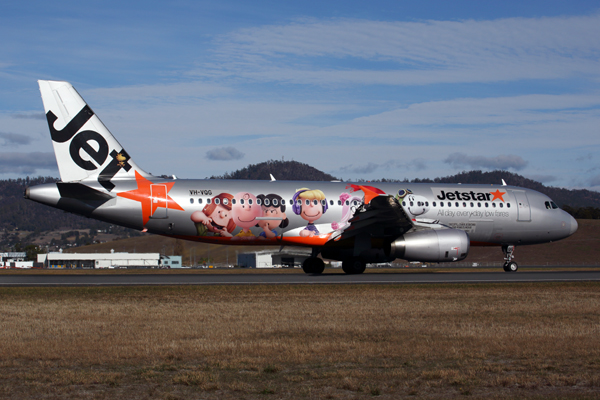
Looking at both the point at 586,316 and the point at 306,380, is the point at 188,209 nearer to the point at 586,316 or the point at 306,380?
the point at 586,316

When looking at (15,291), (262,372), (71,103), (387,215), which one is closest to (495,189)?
(387,215)

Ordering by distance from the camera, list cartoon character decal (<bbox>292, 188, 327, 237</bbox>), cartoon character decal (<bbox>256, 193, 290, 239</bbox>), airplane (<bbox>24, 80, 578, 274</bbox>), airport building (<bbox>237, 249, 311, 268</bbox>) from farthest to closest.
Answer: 1. airport building (<bbox>237, 249, 311, 268</bbox>)
2. cartoon character decal (<bbox>292, 188, 327, 237</bbox>)
3. cartoon character decal (<bbox>256, 193, 290, 239</bbox>)
4. airplane (<bbox>24, 80, 578, 274</bbox>)

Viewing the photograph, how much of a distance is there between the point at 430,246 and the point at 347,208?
4198 mm

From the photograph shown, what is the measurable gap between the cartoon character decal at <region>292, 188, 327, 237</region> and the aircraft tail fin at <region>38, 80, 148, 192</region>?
7086 millimetres

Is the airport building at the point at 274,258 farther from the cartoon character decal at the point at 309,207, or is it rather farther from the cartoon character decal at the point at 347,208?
the cartoon character decal at the point at 309,207

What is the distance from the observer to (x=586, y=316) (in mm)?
12484

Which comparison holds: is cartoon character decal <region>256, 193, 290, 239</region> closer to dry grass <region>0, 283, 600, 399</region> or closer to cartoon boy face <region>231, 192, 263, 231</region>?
cartoon boy face <region>231, 192, 263, 231</region>

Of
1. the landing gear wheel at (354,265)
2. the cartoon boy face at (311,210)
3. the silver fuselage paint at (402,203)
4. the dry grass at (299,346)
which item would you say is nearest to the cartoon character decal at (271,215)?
the silver fuselage paint at (402,203)

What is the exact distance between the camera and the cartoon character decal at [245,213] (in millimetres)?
24969

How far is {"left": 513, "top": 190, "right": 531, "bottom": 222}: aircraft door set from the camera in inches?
1160

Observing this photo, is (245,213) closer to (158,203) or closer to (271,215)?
(271,215)

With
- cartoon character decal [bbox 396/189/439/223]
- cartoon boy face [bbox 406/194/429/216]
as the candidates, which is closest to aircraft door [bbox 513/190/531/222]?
cartoon character decal [bbox 396/189/439/223]

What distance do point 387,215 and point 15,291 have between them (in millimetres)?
14167

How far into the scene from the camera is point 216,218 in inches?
973
